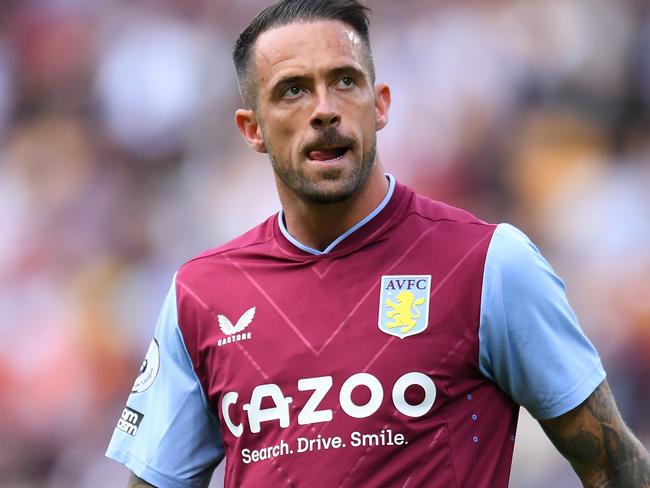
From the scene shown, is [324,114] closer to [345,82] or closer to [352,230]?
[345,82]

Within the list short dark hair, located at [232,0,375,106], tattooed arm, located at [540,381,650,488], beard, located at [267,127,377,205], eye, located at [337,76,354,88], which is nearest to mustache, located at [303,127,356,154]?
beard, located at [267,127,377,205]

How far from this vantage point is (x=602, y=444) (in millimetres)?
2627

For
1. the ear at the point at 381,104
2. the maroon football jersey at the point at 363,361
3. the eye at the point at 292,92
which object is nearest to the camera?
the maroon football jersey at the point at 363,361

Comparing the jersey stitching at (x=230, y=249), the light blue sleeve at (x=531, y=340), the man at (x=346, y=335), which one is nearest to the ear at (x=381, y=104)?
the man at (x=346, y=335)

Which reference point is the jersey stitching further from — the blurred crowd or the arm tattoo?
the blurred crowd

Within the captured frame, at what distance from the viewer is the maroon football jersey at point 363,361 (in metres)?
2.60

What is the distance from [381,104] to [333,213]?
1.12ft

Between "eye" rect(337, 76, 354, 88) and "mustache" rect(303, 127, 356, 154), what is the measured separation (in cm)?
14

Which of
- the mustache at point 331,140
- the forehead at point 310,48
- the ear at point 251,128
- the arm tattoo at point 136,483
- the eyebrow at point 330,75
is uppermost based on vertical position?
the forehead at point 310,48

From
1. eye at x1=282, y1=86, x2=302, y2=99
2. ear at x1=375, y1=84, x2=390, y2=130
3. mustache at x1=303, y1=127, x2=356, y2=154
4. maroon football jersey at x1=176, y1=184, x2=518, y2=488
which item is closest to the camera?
maroon football jersey at x1=176, y1=184, x2=518, y2=488

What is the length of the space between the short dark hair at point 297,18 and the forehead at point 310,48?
21 mm

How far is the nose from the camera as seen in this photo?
2.73 metres

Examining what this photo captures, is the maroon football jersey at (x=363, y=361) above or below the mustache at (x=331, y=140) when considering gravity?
below

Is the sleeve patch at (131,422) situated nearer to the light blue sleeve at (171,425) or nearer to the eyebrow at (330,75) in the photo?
the light blue sleeve at (171,425)
